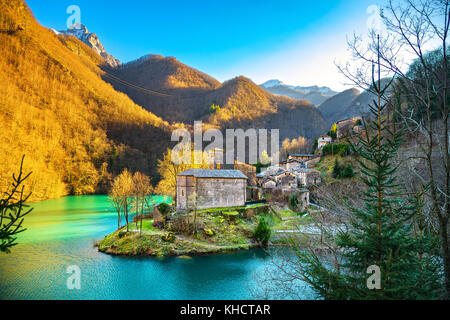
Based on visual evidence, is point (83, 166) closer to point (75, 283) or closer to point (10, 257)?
point (10, 257)

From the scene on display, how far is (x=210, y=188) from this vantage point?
66.1 feet

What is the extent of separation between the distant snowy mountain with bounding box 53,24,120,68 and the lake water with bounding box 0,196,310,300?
144588 millimetres

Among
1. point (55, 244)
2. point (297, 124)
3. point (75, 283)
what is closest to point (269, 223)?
point (75, 283)

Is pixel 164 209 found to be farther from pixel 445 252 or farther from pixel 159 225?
pixel 445 252

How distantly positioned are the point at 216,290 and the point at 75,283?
719cm

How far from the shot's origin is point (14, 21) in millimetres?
78250

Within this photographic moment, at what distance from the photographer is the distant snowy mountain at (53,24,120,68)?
13362 centimetres

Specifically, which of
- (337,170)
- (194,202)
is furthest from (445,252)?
(337,170)

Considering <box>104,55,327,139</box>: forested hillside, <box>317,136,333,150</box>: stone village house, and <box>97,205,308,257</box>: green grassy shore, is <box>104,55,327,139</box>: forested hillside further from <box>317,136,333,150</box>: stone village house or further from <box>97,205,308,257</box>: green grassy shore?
<box>97,205,308,257</box>: green grassy shore

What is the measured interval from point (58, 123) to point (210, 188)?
171 feet

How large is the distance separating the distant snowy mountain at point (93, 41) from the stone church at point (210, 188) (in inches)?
5592

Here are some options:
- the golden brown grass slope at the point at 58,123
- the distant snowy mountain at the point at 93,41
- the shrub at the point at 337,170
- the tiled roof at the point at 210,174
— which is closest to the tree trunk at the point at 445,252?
the tiled roof at the point at 210,174

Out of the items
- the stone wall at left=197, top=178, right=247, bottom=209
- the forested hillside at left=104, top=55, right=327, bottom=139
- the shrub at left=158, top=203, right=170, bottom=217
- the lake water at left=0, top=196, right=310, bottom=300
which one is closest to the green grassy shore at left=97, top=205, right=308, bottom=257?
the lake water at left=0, top=196, right=310, bottom=300
